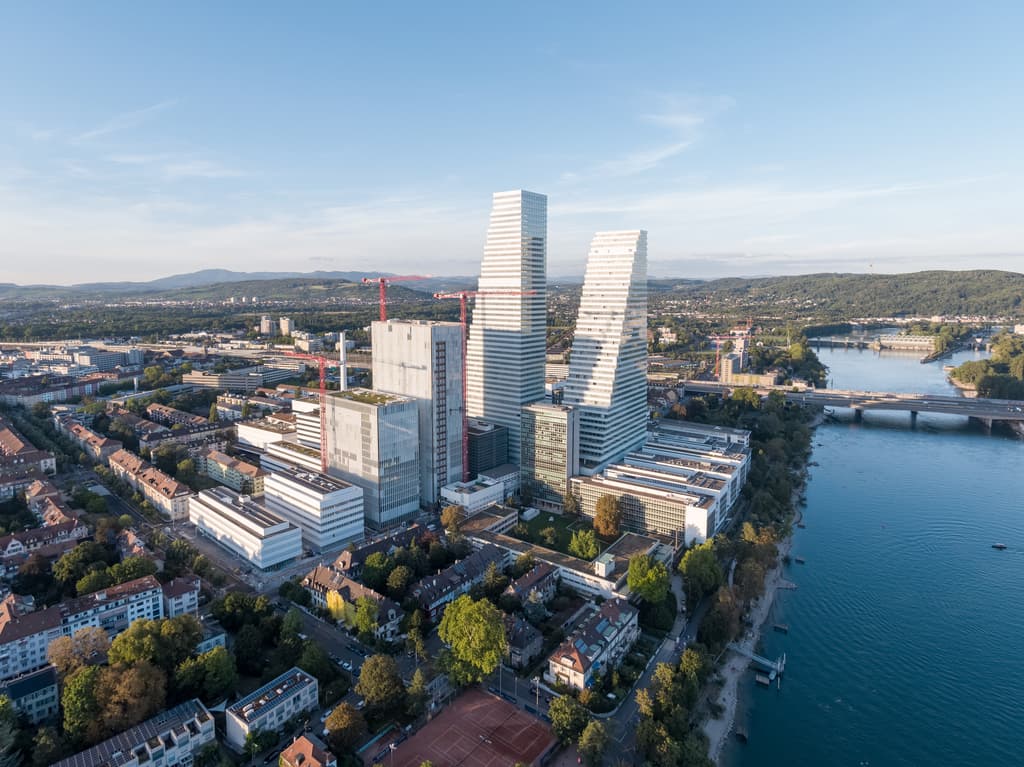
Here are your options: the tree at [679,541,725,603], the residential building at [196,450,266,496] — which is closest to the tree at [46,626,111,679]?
the residential building at [196,450,266,496]

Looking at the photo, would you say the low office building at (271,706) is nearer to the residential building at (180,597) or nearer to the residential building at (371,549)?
the residential building at (180,597)

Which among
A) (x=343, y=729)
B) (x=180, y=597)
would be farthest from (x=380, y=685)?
(x=180, y=597)

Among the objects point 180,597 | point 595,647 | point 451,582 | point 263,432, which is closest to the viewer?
point 595,647

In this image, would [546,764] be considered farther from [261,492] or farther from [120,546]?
[261,492]

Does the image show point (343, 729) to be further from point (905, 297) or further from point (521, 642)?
point (905, 297)

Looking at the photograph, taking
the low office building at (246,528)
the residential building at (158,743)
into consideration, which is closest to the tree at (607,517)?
the low office building at (246,528)

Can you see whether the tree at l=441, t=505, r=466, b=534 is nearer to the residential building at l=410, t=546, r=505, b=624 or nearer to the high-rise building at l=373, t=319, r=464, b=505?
the residential building at l=410, t=546, r=505, b=624
